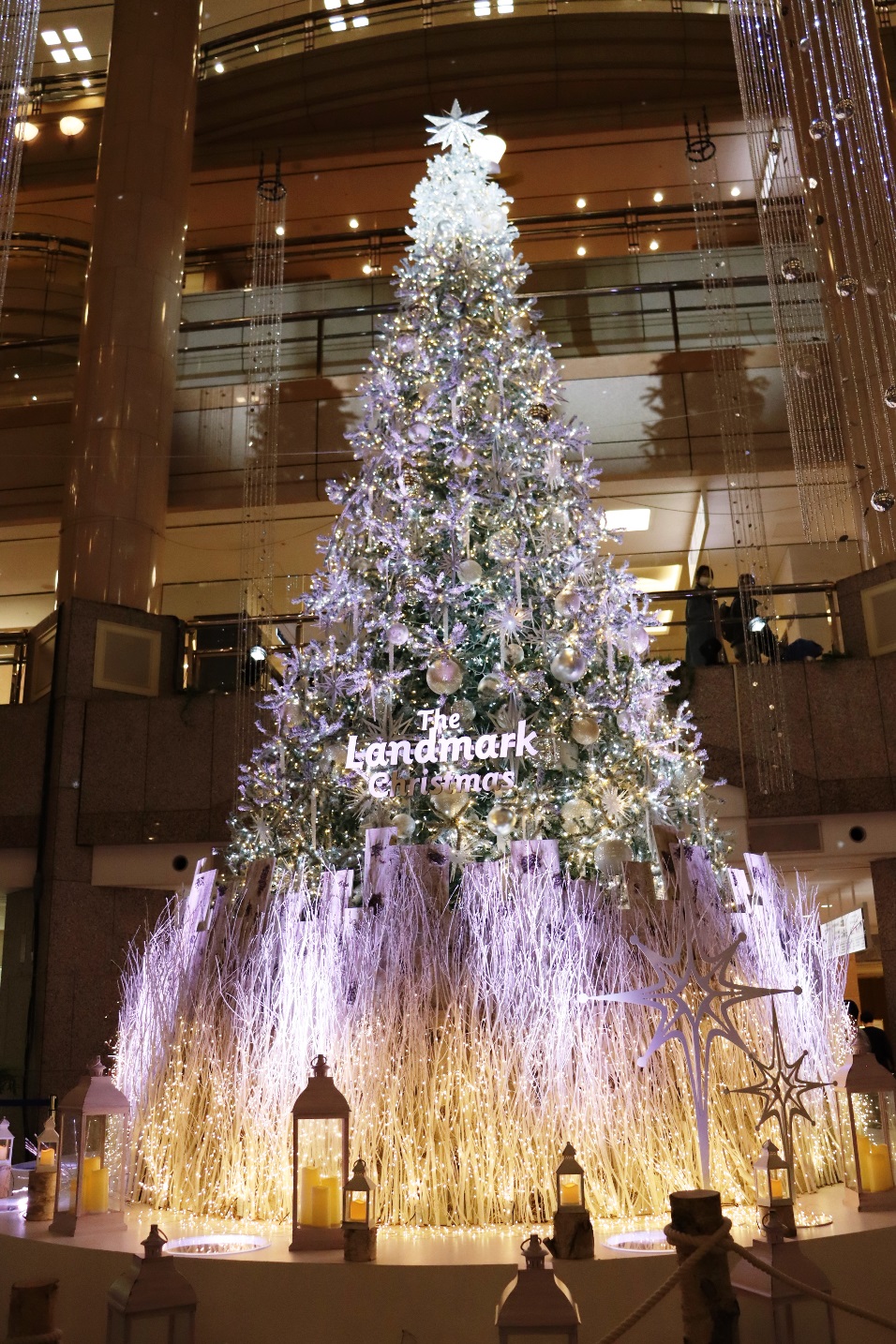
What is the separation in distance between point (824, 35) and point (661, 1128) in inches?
339

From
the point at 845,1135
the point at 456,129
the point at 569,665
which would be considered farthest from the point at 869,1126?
the point at 456,129

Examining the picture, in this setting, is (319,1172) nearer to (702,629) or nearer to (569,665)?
(569,665)

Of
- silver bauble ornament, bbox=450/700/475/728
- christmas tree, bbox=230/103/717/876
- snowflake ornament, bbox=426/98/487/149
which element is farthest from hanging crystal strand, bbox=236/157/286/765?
silver bauble ornament, bbox=450/700/475/728

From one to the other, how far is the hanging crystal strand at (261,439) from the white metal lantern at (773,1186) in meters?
6.44

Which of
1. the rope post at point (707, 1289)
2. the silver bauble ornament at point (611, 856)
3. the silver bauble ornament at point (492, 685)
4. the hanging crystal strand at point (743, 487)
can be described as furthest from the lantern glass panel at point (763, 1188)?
the hanging crystal strand at point (743, 487)

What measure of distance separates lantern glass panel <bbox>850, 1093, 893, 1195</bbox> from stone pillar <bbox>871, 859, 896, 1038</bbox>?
4.27 metres

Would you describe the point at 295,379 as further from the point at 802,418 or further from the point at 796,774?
the point at 796,774

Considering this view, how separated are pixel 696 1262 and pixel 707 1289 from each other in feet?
0.24

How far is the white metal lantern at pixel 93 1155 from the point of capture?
149 inches

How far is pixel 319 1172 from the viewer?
11.4 ft

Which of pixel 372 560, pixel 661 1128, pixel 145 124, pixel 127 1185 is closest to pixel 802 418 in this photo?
pixel 372 560

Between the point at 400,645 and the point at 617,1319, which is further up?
the point at 400,645

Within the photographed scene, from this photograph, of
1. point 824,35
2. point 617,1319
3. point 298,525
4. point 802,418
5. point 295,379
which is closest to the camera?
point 617,1319

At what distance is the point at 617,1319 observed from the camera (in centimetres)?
301
